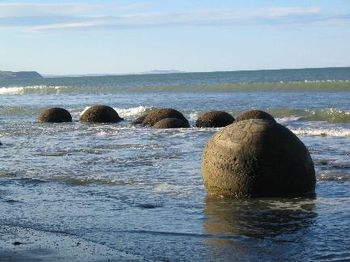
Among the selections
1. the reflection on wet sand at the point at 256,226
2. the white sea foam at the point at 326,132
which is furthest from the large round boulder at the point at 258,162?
the white sea foam at the point at 326,132

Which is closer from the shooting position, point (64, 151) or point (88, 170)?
point (88, 170)

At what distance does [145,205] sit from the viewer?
32.3 feet

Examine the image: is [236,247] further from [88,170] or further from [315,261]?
[88,170]

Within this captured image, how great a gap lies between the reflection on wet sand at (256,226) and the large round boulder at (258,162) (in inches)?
7.2

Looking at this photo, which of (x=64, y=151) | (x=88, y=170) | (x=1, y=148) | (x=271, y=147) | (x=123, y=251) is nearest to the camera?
(x=123, y=251)

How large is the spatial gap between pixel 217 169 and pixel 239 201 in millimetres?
546

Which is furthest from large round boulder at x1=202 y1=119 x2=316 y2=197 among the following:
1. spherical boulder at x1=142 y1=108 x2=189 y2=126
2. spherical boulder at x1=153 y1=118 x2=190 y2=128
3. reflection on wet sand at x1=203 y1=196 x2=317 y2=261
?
spherical boulder at x1=142 y1=108 x2=189 y2=126

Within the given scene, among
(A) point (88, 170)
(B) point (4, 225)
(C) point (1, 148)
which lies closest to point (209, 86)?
(C) point (1, 148)

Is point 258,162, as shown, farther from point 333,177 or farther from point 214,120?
point 214,120

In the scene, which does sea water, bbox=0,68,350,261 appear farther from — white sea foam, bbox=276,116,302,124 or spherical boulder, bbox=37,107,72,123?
spherical boulder, bbox=37,107,72,123

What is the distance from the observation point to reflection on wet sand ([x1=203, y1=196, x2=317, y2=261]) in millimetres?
7320

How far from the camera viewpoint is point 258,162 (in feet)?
31.8

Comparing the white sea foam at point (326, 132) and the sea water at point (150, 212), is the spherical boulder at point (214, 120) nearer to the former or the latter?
the white sea foam at point (326, 132)

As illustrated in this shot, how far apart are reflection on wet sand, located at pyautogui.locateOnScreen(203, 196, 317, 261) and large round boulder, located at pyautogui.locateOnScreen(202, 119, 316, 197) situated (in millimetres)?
183
